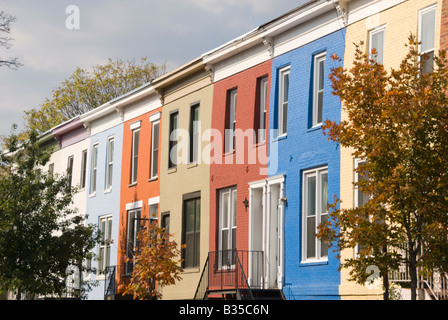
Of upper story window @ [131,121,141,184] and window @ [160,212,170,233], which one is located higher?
upper story window @ [131,121,141,184]

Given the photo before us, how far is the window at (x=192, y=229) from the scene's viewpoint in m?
28.7

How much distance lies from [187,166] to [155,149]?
3.29 meters

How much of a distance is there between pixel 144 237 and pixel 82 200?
12919mm

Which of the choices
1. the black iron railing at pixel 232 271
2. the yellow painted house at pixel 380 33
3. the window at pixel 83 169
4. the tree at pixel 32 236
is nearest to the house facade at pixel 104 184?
the window at pixel 83 169

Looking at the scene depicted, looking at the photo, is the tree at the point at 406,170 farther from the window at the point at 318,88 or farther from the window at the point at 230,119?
the window at the point at 230,119

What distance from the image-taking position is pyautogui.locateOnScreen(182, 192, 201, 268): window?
94.1ft

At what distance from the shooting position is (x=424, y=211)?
46.3 feet

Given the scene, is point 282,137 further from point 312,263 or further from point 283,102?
point 312,263

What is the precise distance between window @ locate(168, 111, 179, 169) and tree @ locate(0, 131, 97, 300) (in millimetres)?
4281

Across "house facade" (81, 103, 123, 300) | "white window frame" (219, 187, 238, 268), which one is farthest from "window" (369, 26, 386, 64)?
"house facade" (81, 103, 123, 300)

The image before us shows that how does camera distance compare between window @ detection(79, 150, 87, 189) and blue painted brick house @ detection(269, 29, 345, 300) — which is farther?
window @ detection(79, 150, 87, 189)

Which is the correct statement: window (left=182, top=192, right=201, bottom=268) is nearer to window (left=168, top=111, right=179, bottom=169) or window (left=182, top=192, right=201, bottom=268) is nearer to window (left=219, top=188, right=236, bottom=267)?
window (left=219, top=188, right=236, bottom=267)

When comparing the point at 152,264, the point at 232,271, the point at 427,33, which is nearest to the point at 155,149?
the point at 152,264
